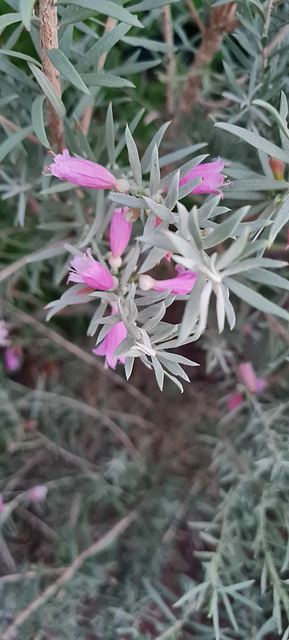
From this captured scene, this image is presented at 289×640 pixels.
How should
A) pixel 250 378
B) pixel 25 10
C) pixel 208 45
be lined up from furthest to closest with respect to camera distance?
pixel 250 378
pixel 208 45
pixel 25 10

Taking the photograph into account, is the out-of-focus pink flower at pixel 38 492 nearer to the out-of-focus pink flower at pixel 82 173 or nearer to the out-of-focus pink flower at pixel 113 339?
the out-of-focus pink flower at pixel 113 339

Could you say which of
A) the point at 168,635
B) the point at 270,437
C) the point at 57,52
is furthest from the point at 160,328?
the point at 168,635

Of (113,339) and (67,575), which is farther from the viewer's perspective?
(67,575)

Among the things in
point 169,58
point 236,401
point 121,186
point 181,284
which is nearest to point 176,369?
point 181,284

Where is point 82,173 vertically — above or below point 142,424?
above

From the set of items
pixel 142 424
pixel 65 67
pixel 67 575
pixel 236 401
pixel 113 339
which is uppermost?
pixel 65 67

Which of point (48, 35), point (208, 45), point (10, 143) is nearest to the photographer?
point (48, 35)

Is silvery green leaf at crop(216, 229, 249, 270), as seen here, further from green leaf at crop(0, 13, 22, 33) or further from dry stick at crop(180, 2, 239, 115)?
dry stick at crop(180, 2, 239, 115)

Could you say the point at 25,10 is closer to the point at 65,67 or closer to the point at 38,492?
the point at 65,67
